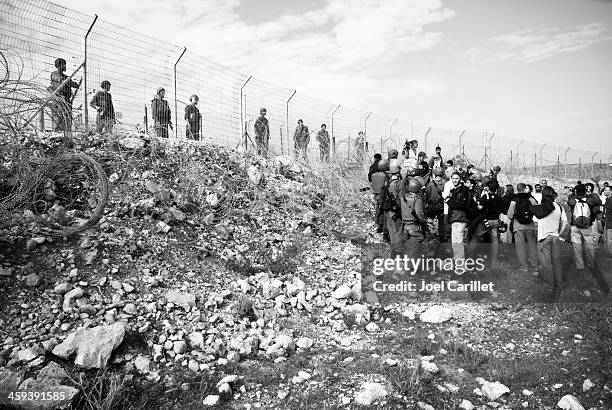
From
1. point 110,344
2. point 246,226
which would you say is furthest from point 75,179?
point 110,344

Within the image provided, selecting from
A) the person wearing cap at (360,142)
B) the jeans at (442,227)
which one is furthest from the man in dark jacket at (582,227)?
the person wearing cap at (360,142)

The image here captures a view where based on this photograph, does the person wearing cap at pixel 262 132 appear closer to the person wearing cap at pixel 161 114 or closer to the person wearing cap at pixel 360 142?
the person wearing cap at pixel 161 114

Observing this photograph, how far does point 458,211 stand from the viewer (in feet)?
19.6

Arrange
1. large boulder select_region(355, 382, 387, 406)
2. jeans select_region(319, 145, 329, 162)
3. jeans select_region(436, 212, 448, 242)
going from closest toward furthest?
1. large boulder select_region(355, 382, 387, 406)
2. jeans select_region(436, 212, 448, 242)
3. jeans select_region(319, 145, 329, 162)

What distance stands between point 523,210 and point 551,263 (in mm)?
861

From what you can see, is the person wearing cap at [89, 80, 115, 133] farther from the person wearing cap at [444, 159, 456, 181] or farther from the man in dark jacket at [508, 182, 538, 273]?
the man in dark jacket at [508, 182, 538, 273]

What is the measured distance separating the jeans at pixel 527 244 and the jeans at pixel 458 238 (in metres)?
1.03

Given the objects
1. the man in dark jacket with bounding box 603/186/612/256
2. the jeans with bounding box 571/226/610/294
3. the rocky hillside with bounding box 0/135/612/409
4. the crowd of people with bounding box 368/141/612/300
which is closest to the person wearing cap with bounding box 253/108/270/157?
the rocky hillside with bounding box 0/135/612/409

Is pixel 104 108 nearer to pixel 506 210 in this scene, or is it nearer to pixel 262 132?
pixel 262 132

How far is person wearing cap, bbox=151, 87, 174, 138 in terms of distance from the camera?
7.89m

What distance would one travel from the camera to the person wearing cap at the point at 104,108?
6.82 m

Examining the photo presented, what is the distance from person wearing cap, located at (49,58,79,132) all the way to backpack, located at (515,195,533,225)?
20.6ft

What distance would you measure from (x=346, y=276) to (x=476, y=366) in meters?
2.39

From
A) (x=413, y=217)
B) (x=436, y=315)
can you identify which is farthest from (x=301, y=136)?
(x=436, y=315)
